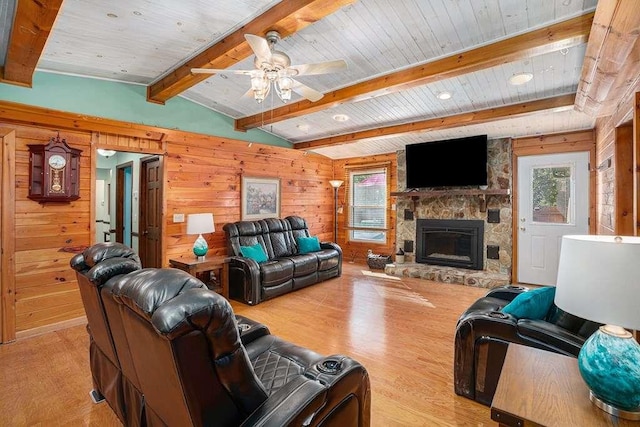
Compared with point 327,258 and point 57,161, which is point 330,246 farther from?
point 57,161

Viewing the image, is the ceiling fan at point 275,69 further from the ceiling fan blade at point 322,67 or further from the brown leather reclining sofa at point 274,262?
the brown leather reclining sofa at point 274,262

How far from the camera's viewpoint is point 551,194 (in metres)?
4.97

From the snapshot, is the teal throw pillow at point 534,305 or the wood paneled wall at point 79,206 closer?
the teal throw pillow at point 534,305

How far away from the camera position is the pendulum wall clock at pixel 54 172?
10.7 ft

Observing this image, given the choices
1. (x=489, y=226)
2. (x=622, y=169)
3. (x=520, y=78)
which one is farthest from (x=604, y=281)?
(x=489, y=226)

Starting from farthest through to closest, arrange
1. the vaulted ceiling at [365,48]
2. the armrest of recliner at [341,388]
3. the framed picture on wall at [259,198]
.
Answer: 1. the framed picture on wall at [259,198]
2. the vaulted ceiling at [365,48]
3. the armrest of recliner at [341,388]

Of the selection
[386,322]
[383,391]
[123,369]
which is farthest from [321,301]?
[123,369]

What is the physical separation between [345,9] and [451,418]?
3027 mm

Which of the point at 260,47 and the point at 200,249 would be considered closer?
the point at 260,47

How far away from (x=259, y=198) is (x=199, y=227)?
154cm

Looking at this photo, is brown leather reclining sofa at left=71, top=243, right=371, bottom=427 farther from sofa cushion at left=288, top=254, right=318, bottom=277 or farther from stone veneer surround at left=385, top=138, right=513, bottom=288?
stone veneer surround at left=385, top=138, right=513, bottom=288

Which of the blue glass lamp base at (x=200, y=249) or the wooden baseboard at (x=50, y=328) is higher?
the blue glass lamp base at (x=200, y=249)

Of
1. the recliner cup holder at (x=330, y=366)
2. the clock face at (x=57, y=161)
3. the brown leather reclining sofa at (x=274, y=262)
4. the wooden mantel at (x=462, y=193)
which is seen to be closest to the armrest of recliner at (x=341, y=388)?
the recliner cup holder at (x=330, y=366)

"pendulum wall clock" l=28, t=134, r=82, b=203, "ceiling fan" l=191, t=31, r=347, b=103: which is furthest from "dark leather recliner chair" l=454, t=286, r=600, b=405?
"pendulum wall clock" l=28, t=134, r=82, b=203
